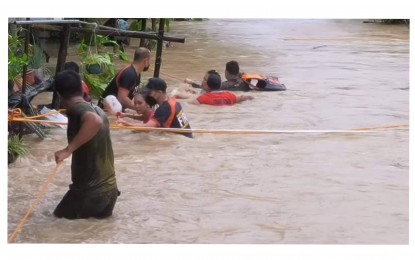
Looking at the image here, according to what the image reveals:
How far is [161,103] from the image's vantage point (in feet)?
32.5

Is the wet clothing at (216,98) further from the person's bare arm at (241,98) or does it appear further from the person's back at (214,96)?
the person's bare arm at (241,98)

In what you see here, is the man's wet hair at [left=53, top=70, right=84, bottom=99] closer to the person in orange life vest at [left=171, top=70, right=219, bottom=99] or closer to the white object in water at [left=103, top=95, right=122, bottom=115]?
the white object in water at [left=103, top=95, right=122, bottom=115]

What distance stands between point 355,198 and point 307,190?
1.62ft

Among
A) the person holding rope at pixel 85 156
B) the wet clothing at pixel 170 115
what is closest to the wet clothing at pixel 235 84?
the wet clothing at pixel 170 115

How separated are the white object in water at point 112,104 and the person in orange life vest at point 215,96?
2019mm

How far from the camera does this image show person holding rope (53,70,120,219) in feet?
21.6

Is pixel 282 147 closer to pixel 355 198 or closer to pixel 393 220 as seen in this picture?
pixel 355 198

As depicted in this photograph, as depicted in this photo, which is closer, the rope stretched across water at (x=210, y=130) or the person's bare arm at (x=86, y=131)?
the person's bare arm at (x=86, y=131)

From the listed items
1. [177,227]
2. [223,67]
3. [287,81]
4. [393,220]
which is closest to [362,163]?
[393,220]

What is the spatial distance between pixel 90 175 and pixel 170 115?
3.04 meters

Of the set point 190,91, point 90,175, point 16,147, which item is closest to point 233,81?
point 190,91

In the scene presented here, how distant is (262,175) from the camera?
8719mm

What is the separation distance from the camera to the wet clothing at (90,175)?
22.1ft

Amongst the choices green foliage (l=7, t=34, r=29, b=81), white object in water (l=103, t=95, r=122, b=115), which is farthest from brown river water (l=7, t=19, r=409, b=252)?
green foliage (l=7, t=34, r=29, b=81)
